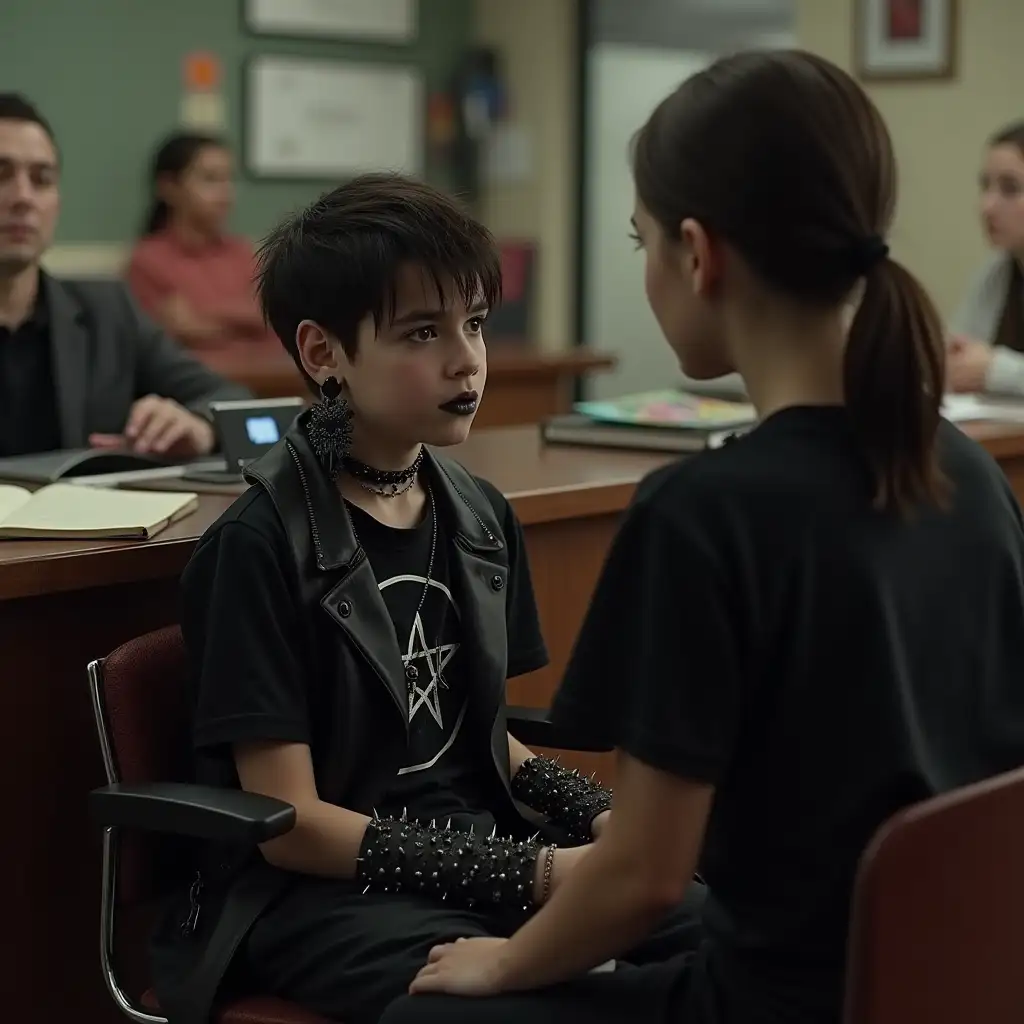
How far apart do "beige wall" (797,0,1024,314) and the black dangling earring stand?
3.99m

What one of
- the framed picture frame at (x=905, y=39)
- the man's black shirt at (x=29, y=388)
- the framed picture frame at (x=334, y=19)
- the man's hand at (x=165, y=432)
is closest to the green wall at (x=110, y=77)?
the framed picture frame at (x=334, y=19)

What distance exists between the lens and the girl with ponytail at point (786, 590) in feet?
3.28

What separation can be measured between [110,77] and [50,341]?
323cm

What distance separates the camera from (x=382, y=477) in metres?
1.50

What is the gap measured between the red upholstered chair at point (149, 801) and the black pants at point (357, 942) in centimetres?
2

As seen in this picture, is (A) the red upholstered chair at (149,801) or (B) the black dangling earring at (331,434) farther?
(B) the black dangling earring at (331,434)

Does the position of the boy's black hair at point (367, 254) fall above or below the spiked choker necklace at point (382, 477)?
above

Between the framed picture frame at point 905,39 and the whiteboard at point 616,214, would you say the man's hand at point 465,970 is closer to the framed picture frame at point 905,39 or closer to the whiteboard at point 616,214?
the framed picture frame at point 905,39

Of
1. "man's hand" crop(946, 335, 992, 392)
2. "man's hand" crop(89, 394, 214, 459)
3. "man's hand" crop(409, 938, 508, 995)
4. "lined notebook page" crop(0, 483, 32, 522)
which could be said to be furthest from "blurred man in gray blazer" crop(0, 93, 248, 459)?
"man's hand" crop(409, 938, 508, 995)

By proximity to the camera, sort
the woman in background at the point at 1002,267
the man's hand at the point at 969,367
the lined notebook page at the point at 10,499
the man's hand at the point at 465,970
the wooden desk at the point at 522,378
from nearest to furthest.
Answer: the man's hand at the point at 465,970
the lined notebook page at the point at 10,499
the man's hand at the point at 969,367
the woman in background at the point at 1002,267
the wooden desk at the point at 522,378

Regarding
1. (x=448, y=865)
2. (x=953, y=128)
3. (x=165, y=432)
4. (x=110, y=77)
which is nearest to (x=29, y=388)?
(x=165, y=432)

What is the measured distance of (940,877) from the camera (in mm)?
962

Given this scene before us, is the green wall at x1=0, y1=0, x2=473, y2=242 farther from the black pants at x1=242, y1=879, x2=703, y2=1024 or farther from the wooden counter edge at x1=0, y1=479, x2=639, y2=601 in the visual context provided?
the black pants at x1=242, y1=879, x2=703, y2=1024

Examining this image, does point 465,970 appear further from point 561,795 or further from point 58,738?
point 58,738
